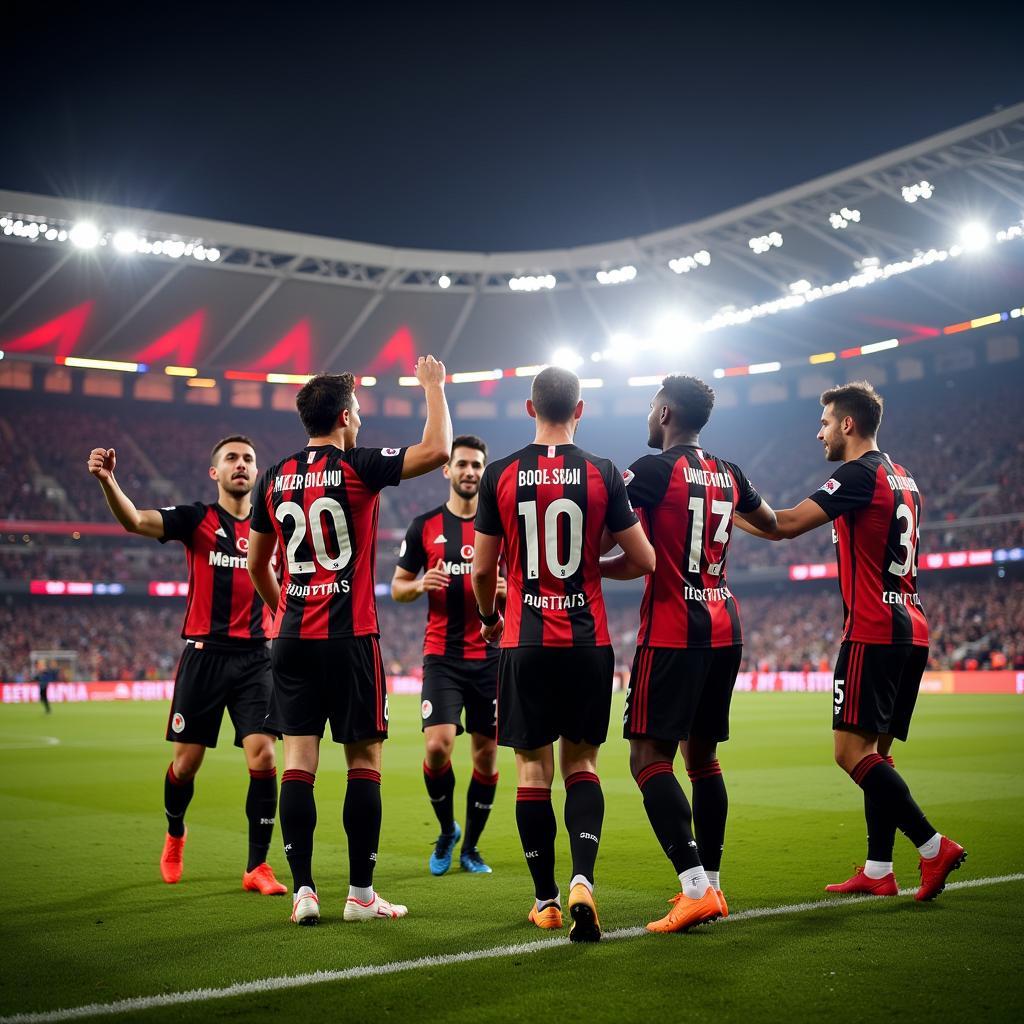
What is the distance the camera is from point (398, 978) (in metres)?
4.38

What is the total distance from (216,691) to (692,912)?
3.48 meters

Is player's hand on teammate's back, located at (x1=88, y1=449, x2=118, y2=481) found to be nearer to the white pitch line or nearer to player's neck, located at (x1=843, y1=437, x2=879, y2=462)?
the white pitch line

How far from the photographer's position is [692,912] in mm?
5055

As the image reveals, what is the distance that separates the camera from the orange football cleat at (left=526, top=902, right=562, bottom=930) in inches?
Result: 208

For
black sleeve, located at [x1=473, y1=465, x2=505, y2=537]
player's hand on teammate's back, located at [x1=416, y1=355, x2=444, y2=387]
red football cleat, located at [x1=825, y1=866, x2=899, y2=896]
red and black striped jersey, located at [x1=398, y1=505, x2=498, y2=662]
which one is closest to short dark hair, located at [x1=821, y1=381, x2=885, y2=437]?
black sleeve, located at [x1=473, y1=465, x2=505, y2=537]

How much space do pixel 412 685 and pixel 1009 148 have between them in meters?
27.2

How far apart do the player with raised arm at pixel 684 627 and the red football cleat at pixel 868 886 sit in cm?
87

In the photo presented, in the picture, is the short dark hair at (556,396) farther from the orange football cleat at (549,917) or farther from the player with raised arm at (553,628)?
the orange football cleat at (549,917)

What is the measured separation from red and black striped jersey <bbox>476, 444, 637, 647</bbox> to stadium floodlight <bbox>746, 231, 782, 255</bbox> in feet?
122

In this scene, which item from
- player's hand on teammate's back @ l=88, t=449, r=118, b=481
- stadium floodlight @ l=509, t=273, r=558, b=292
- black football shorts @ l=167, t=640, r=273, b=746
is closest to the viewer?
player's hand on teammate's back @ l=88, t=449, r=118, b=481

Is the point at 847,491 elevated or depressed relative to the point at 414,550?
elevated

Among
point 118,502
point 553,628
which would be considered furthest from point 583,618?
point 118,502

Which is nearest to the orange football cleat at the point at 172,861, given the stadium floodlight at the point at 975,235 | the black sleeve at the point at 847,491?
the black sleeve at the point at 847,491

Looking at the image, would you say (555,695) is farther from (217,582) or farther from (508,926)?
(217,582)
